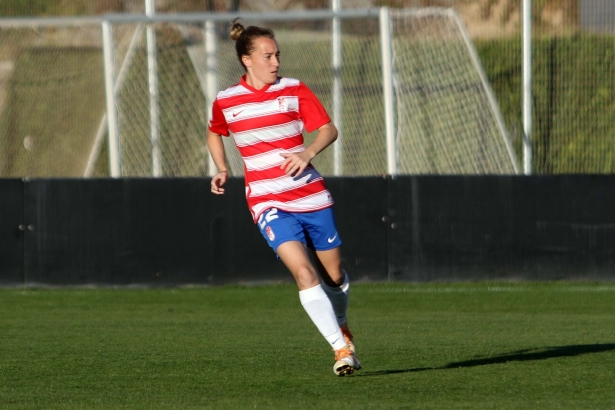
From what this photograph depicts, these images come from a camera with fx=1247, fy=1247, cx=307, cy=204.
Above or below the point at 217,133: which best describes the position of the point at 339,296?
below

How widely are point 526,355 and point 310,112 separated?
2.10m

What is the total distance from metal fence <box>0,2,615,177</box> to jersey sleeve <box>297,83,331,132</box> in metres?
6.68

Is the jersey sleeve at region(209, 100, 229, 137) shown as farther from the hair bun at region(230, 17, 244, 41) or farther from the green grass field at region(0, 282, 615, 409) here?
the green grass field at region(0, 282, 615, 409)

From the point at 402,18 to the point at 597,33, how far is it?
2.47 m

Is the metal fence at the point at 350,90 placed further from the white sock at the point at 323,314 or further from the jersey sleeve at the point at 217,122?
the white sock at the point at 323,314

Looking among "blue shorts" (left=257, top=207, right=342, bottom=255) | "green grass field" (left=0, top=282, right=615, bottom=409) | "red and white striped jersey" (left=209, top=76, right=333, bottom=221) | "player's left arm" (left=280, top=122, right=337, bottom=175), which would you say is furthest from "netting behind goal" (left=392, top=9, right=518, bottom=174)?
"player's left arm" (left=280, top=122, right=337, bottom=175)

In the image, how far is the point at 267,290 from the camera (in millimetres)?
12383

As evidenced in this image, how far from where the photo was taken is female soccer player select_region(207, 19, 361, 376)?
21.5 feet

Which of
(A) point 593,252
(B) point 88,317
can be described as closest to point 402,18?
(A) point 593,252

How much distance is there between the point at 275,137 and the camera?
22.0 feet

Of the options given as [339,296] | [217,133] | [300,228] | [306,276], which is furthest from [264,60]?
[339,296]

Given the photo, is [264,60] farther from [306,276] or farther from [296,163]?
[306,276]

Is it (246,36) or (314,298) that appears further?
(246,36)

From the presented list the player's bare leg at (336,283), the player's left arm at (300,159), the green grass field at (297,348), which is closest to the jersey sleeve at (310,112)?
the player's left arm at (300,159)
